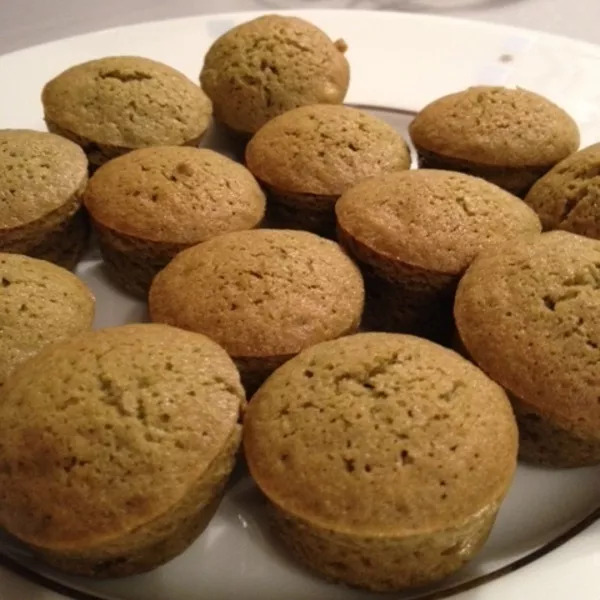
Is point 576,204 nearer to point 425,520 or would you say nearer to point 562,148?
point 562,148

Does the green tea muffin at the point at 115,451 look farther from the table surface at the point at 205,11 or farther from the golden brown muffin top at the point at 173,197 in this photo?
the table surface at the point at 205,11

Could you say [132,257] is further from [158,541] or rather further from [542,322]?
[542,322]

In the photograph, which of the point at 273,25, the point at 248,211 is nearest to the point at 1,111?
the point at 273,25

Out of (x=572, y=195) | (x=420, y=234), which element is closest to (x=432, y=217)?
(x=420, y=234)

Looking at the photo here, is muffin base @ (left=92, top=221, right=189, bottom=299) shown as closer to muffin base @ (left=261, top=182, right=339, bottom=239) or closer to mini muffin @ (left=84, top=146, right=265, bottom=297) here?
mini muffin @ (left=84, top=146, right=265, bottom=297)

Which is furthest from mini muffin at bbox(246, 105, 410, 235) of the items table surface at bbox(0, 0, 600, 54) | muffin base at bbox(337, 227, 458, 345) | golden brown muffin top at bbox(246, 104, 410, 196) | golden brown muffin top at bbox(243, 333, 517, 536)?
table surface at bbox(0, 0, 600, 54)

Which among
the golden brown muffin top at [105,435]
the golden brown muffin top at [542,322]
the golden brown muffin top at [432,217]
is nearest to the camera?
the golden brown muffin top at [105,435]

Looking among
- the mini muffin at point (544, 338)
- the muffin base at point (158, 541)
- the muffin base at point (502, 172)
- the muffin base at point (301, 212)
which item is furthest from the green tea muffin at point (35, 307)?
the muffin base at point (502, 172)
